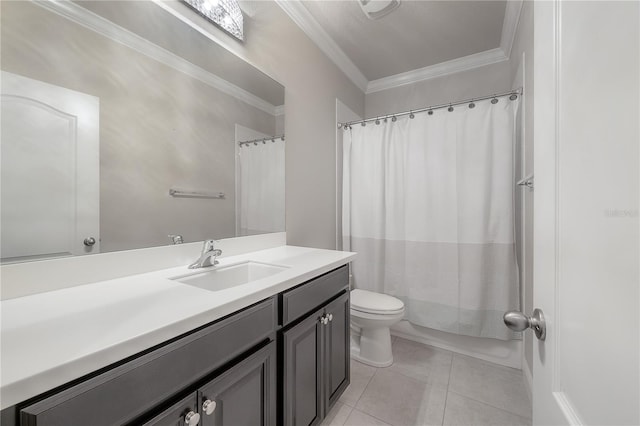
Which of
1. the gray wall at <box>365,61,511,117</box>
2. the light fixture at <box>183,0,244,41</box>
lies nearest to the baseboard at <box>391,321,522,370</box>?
the gray wall at <box>365,61,511,117</box>

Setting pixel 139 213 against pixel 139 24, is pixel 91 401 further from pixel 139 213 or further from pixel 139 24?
pixel 139 24

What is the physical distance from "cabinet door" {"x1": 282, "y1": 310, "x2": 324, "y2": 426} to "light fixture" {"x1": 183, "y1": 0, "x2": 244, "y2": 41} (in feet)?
5.16

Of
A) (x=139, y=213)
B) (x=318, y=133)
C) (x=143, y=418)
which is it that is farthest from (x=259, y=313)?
(x=318, y=133)

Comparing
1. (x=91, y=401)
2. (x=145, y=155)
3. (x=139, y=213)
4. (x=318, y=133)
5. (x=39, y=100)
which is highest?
(x=318, y=133)

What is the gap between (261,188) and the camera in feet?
5.41

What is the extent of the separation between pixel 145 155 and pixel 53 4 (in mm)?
527

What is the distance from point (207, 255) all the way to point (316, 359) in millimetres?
700

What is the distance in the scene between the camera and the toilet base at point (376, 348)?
189cm

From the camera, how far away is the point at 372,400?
5.08 feet

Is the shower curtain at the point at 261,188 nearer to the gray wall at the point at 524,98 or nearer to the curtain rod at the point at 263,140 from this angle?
the curtain rod at the point at 263,140

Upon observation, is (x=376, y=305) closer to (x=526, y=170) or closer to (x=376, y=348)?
(x=376, y=348)

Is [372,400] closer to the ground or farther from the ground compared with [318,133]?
closer to the ground

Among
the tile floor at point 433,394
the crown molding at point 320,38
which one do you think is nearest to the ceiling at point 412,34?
the crown molding at point 320,38

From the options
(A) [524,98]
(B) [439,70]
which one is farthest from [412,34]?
(A) [524,98]
